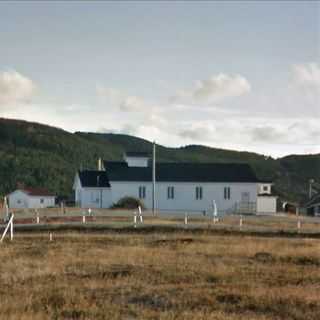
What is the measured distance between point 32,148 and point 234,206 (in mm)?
97709

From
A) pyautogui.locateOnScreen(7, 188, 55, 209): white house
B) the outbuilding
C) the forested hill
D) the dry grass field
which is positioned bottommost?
the dry grass field

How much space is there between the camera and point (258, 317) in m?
12.8

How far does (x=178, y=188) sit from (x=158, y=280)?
56.6 m

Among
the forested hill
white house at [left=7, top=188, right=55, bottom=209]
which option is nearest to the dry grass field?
white house at [left=7, top=188, right=55, bottom=209]

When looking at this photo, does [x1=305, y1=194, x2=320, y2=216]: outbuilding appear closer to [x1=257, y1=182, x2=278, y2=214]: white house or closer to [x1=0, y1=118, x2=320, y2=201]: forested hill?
[x1=257, y1=182, x2=278, y2=214]: white house

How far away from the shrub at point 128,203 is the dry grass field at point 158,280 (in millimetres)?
40217

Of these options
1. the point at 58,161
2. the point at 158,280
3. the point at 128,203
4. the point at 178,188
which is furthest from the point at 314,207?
the point at 158,280

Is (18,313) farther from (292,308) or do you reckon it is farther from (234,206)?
(234,206)

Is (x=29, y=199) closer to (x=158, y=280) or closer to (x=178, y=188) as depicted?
(x=178, y=188)

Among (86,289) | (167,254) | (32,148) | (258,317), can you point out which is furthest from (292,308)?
(32,148)

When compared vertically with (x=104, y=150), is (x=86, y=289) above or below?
below

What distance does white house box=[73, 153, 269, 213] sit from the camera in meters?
73.9

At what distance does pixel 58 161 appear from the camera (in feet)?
479

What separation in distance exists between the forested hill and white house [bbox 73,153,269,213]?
41.0 m
